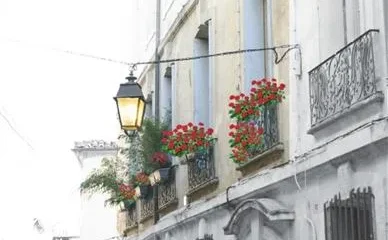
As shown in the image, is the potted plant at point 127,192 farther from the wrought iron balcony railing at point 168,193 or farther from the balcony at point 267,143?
the balcony at point 267,143

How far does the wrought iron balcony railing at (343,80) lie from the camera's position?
8.03m

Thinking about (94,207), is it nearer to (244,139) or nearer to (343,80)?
(244,139)

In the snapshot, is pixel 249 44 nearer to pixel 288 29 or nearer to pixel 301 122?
pixel 288 29

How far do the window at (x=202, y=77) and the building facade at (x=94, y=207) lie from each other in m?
15.5

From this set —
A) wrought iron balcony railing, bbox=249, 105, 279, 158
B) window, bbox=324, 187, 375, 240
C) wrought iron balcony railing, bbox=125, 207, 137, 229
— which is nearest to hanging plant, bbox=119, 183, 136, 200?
wrought iron balcony railing, bbox=125, 207, 137, 229

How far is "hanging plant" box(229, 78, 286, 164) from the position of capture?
1035cm

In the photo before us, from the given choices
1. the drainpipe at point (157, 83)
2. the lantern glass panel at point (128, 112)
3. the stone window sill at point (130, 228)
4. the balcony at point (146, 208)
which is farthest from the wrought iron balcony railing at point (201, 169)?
the stone window sill at point (130, 228)

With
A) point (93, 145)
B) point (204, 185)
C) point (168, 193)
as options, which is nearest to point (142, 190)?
point (168, 193)

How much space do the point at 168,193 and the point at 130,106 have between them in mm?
3925

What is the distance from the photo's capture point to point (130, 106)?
12.2m

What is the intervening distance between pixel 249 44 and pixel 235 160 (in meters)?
1.52

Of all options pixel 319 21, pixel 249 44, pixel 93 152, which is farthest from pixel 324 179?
pixel 93 152

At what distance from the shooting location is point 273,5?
11.0 metres

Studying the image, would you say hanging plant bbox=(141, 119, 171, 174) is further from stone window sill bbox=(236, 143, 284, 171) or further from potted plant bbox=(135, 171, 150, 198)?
stone window sill bbox=(236, 143, 284, 171)
